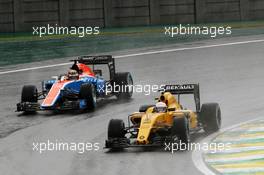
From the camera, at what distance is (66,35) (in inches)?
1679

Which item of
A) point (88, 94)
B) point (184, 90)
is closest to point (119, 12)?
point (88, 94)

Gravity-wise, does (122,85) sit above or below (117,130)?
above

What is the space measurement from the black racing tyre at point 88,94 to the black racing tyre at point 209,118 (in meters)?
4.67

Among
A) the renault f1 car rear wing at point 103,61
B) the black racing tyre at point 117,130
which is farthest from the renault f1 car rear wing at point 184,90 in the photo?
the renault f1 car rear wing at point 103,61

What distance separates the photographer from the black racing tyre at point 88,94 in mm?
23078

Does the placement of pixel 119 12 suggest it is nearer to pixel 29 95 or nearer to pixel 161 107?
pixel 29 95

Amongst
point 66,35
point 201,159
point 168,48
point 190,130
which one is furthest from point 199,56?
point 201,159

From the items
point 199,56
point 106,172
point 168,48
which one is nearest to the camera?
point 106,172

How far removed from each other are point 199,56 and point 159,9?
10.7 m

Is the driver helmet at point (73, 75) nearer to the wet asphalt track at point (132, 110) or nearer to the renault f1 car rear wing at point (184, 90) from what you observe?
the wet asphalt track at point (132, 110)

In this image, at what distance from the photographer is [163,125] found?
59.2 ft

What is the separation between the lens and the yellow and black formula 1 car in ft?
57.4

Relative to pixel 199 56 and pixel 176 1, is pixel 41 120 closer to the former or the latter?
pixel 199 56

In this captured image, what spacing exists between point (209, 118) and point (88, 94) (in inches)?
193
